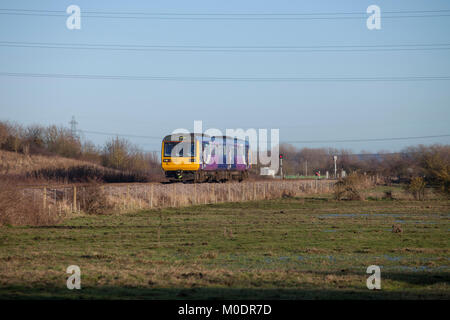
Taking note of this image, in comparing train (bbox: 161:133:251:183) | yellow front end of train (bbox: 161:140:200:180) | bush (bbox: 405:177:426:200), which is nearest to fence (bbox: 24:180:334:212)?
train (bbox: 161:133:251:183)

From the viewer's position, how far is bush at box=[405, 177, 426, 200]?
40.2m

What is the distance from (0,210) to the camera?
70.4 ft

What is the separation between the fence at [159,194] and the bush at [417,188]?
9503mm

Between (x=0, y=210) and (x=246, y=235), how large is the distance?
9.75m

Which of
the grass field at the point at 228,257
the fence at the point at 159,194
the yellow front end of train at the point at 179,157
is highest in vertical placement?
the yellow front end of train at the point at 179,157

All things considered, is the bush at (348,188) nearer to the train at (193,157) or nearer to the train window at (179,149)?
the train at (193,157)

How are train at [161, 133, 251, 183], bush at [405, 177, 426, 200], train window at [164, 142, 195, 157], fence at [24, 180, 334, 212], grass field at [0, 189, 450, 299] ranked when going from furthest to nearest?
1. train at [161, 133, 251, 183]
2. train window at [164, 142, 195, 157]
3. bush at [405, 177, 426, 200]
4. fence at [24, 180, 334, 212]
5. grass field at [0, 189, 450, 299]

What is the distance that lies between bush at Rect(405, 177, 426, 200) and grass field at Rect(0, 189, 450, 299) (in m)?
13.5

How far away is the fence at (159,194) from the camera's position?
90.3ft

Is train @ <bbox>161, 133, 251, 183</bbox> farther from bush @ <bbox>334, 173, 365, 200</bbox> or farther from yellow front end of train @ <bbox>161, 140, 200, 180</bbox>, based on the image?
bush @ <bbox>334, 173, 365, 200</bbox>

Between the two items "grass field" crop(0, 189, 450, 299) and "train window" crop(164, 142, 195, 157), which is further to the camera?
"train window" crop(164, 142, 195, 157)

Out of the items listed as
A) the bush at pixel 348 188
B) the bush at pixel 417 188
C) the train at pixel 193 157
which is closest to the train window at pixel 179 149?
the train at pixel 193 157

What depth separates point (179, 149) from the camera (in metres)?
40.9

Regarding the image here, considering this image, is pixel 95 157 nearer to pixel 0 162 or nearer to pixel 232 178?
pixel 0 162
